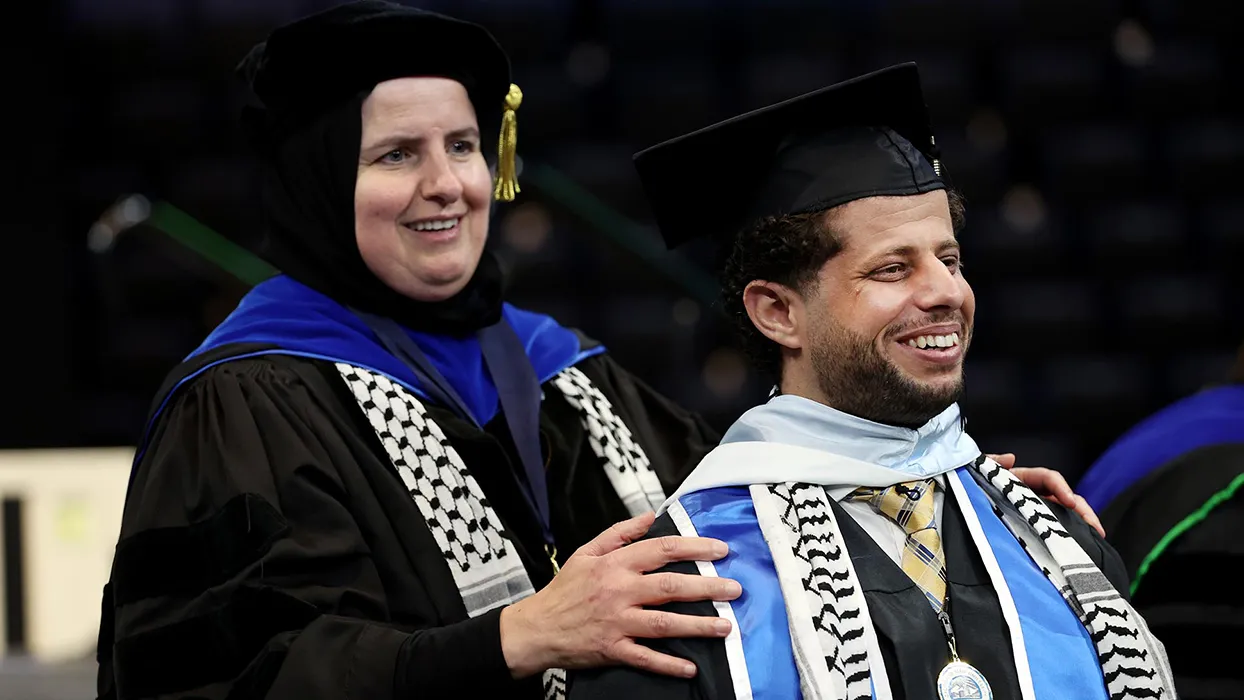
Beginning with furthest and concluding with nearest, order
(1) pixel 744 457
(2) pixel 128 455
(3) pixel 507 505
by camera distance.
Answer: (2) pixel 128 455 < (3) pixel 507 505 < (1) pixel 744 457

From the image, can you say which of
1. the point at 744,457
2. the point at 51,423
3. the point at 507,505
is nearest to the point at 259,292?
the point at 507,505

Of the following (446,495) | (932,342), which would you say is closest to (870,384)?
(932,342)

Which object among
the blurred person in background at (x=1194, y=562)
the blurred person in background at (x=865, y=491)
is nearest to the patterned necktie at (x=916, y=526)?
the blurred person in background at (x=865, y=491)

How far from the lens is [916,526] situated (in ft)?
5.75

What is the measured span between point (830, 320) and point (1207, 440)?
126 centimetres

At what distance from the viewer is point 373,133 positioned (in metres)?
2.24

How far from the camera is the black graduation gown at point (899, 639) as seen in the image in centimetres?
157

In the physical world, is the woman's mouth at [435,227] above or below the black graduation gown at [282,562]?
above

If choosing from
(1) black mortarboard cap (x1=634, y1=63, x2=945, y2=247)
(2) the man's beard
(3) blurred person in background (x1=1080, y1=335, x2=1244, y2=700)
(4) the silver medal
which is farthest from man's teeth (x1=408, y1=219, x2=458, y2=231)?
(3) blurred person in background (x1=1080, y1=335, x2=1244, y2=700)

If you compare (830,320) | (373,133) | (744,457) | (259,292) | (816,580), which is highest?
(373,133)

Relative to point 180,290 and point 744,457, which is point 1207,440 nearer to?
point 744,457

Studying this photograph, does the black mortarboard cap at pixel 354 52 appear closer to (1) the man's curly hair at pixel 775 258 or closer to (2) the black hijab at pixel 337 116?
(2) the black hijab at pixel 337 116

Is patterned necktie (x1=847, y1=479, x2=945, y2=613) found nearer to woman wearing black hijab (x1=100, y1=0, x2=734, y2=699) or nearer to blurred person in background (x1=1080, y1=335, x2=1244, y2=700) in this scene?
woman wearing black hijab (x1=100, y1=0, x2=734, y2=699)

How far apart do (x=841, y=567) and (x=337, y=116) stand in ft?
3.62
